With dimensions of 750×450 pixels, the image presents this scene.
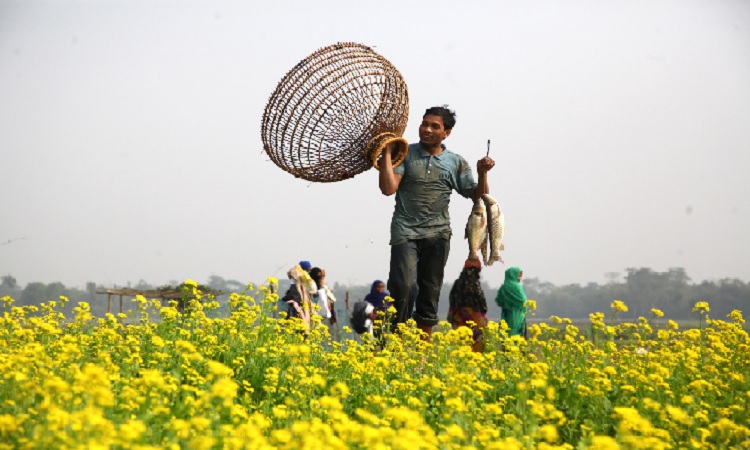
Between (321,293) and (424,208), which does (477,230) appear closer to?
(424,208)

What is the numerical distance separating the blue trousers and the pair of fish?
456 millimetres

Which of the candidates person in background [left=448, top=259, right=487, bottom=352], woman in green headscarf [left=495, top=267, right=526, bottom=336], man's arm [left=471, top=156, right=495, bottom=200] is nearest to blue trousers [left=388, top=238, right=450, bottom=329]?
man's arm [left=471, top=156, right=495, bottom=200]

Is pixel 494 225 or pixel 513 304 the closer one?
pixel 494 225

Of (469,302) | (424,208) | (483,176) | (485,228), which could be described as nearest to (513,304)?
(469,302)

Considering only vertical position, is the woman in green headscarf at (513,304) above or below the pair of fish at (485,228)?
below

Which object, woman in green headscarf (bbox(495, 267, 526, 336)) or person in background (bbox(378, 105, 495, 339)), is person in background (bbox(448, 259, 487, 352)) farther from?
person in background (bbox(378, 105, 495, 339))

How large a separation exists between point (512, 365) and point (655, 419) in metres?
1.07

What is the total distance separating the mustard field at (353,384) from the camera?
2.89 metres

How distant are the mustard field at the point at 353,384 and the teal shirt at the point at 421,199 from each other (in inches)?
35.1

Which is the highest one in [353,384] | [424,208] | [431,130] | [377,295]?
[431,130]

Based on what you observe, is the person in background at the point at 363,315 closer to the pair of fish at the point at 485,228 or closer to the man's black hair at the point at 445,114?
the pair of fish at the point at 485,228

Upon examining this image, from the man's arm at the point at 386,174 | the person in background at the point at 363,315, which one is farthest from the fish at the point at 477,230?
the person in background at the point at 363,315

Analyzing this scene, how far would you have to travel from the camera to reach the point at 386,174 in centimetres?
630

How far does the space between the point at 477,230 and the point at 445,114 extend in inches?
42.2
